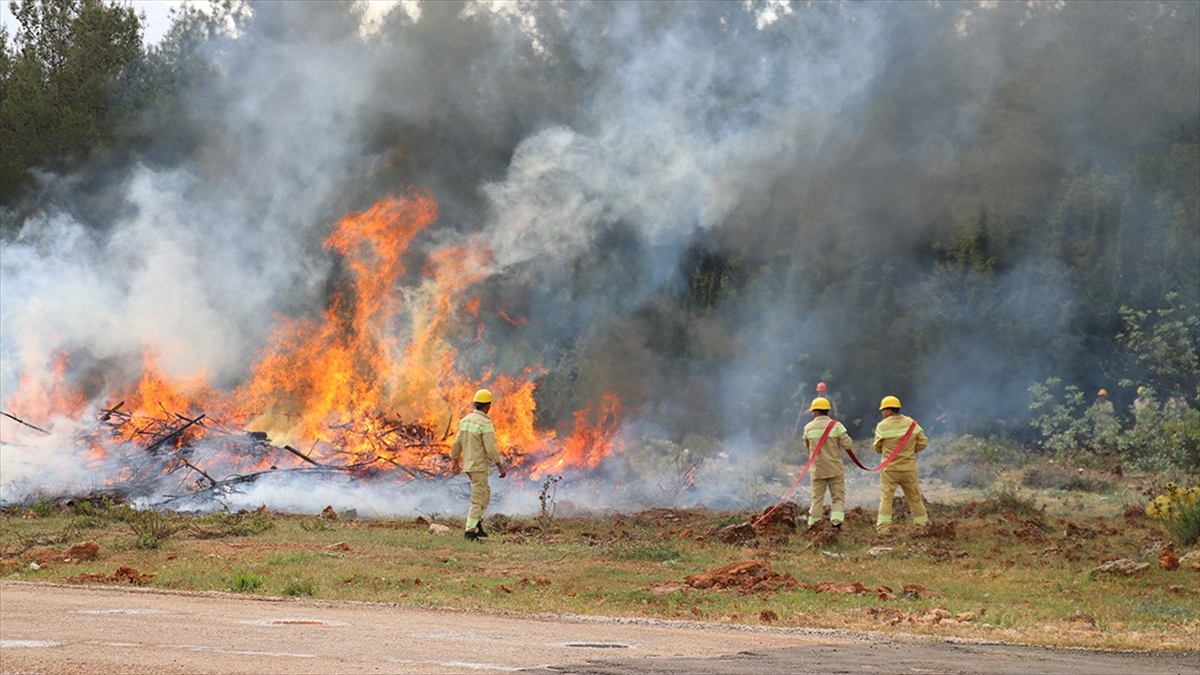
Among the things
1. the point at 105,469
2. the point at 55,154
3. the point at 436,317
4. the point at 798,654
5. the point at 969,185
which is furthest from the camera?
the point at 55,154

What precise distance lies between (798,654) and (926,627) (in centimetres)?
200

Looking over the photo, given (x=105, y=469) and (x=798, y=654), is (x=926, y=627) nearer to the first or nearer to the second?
(x=798, y=654)

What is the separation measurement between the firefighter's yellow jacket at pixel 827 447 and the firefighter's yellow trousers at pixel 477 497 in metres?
4.03

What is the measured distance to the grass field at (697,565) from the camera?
9.84 meters

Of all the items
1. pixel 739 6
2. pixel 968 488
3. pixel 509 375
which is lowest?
pixel 968 488

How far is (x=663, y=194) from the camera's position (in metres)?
22.3

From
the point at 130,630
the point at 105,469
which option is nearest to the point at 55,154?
the point at 105,469

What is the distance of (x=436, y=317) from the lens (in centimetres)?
2116

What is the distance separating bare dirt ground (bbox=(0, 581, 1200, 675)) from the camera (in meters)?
6.75

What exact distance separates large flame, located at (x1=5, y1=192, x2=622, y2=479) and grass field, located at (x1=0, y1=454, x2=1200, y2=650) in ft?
8.44

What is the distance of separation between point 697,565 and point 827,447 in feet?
12.3

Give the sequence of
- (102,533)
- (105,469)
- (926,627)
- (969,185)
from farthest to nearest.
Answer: (969,185) → (105,469) → (102,533) → (926,627)

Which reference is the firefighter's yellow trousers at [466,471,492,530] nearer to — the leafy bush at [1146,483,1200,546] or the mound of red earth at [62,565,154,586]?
the mound of red earth at [62,565,154,586]

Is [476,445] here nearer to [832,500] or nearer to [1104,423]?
[832,500]
